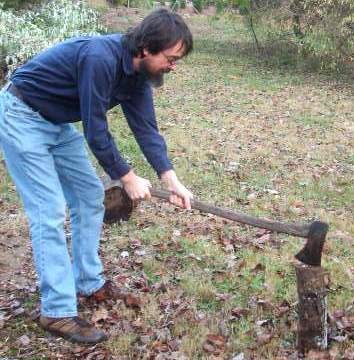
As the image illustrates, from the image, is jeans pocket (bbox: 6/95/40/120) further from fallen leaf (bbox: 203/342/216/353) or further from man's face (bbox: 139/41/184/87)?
fallen leaf (bbox: 203/342/216/353)

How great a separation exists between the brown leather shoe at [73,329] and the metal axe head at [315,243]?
4.76 feet

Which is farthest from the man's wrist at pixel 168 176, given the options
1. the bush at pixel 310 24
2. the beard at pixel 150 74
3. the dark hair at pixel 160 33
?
the bush at pixel 310 24

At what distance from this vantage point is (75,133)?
12.7ft

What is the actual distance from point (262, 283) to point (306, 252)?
128 centimetres

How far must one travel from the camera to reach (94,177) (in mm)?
3934

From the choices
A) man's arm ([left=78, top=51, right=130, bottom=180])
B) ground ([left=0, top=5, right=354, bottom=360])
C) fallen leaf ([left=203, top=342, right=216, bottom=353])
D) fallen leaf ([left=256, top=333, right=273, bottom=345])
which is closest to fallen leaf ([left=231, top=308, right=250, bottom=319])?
ground ([left=0, top=5, right=354, bottom=360])

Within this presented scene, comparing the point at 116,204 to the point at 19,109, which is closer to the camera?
the point at 19,109

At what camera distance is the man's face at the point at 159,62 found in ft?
10.6

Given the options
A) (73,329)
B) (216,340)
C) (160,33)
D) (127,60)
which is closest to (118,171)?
(127,60)

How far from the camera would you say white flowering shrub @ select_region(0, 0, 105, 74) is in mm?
12352

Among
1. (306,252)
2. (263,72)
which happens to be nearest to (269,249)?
(306,252)

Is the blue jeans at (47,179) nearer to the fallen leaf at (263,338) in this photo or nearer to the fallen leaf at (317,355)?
the fallen leaf at (263,338)

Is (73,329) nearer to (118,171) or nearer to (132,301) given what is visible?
(132,301)

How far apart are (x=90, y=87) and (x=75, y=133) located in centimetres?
73
